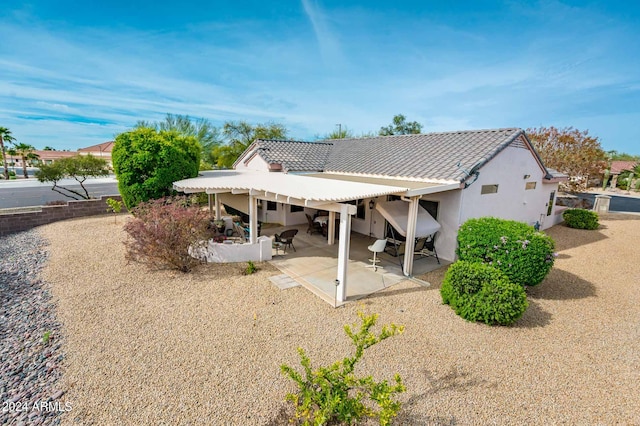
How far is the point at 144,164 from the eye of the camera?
16875 mm

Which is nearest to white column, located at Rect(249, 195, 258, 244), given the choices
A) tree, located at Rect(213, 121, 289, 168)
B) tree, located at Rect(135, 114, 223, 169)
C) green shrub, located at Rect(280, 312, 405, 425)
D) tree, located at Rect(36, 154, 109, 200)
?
green shrub, located at Rect(280, 312, 405, 425)

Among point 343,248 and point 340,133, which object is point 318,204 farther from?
point 340,133

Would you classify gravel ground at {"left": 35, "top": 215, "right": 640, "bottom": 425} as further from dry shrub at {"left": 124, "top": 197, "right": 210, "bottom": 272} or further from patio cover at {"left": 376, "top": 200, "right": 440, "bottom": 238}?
patio cover at {"left": 376, "top": 200, "right": 440, "bottom": 238}

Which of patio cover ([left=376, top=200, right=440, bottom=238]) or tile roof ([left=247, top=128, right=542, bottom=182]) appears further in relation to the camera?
tile roof ([left=247, top=128, right=542, bottom=182])

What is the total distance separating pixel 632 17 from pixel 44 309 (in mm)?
26660

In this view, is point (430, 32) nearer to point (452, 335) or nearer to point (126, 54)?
point (452, 335)

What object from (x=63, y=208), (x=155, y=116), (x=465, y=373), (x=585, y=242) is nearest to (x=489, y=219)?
(x=465, y=373)

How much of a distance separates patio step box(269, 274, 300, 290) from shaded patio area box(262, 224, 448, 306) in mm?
157

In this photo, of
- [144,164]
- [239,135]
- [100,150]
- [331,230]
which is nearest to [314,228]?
[331,230]

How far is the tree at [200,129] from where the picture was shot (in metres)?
38.8

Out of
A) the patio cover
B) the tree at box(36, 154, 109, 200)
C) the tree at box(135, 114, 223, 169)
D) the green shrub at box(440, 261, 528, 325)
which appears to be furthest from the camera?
the tree at box(135, 114, 223, 169)

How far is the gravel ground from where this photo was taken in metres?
4.80

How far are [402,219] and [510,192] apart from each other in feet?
25.6

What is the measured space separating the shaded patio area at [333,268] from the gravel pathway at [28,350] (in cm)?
623
